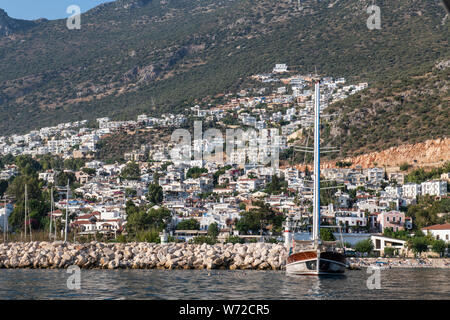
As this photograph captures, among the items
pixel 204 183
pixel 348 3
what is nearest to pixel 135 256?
pixel 204 183

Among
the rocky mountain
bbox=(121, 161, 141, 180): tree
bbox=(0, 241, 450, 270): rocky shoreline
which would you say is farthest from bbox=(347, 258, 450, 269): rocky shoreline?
the rocky mountain

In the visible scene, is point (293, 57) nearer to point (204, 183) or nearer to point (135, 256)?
point (204, 183)

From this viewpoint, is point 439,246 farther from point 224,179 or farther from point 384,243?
point 224,179

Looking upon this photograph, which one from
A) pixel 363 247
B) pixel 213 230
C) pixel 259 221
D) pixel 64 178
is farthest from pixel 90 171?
pixel 363 247

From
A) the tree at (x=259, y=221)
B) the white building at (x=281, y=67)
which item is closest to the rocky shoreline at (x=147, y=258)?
the tree at (x=259, y=221)

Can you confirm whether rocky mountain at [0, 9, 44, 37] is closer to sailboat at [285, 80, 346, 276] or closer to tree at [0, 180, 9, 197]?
tree at [0, 180, 9, 197]

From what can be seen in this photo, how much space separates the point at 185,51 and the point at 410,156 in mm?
68118

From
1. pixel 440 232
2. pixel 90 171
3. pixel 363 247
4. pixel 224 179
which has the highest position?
pixel 90 171

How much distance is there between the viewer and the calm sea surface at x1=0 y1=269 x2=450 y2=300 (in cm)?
1883

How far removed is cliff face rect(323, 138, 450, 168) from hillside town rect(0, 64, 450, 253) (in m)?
1.10

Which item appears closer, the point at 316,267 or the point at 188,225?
the point at 316,267

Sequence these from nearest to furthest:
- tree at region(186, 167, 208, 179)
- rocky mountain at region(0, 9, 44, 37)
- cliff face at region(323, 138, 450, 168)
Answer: cliff face at region(323, 138, 450, 168), tree at region(186, 167, 208, 179), rocky mountain at region(0, 9, 44, 37)

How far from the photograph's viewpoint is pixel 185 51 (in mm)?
132125

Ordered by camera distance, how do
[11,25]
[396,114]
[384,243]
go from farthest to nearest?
[11,25] → [396,114] → [384,243]
